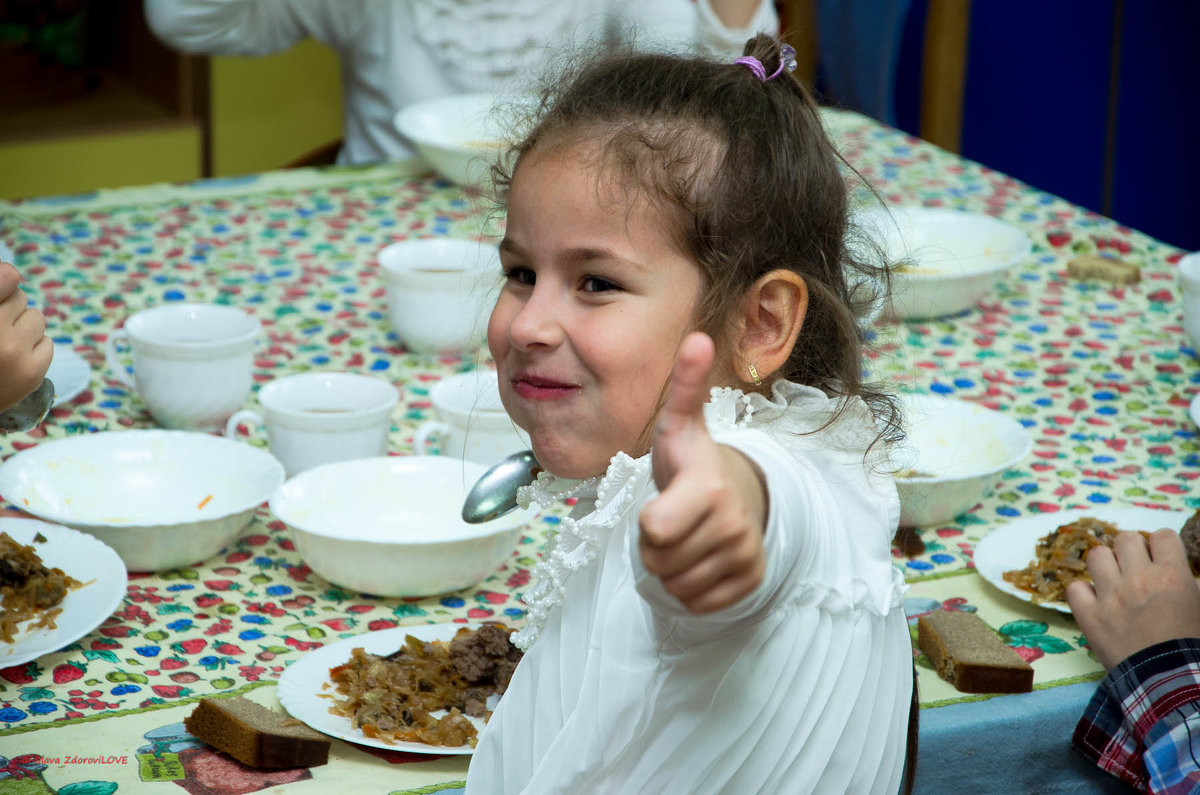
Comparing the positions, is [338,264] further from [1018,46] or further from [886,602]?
[1018,46]

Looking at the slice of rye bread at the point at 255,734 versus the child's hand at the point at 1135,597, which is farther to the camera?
the child's hand at the point at 1135,597

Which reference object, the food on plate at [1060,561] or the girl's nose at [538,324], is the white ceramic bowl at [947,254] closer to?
the food on plate at [1060,561]

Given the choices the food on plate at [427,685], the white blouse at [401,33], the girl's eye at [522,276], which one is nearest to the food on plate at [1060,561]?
the food on plate at [427,685]

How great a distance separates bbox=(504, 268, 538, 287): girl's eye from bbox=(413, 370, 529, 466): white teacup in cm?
40

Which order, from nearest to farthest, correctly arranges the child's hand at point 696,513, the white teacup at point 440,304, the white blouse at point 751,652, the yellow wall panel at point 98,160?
the child's hand at point 696,513, the white blouse at point 751,652, the white teacup at point 440,304, the yellow wall panel at point 98,160

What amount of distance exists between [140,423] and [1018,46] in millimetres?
3177

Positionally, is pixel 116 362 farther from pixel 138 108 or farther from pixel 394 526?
pixel 138 108

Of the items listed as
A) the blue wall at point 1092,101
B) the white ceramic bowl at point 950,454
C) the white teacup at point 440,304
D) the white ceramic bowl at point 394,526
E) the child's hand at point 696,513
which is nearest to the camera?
the child's hand at point 696,513

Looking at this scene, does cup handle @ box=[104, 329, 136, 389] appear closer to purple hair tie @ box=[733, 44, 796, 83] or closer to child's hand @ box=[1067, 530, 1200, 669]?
purple hair tie @ box=[733, 44, 796, 83]

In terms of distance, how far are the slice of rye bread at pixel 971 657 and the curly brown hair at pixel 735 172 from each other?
9.7 inches

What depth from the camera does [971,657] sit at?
979 mm

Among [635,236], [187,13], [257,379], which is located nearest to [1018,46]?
[187,13]

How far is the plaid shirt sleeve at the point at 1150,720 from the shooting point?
94 cm

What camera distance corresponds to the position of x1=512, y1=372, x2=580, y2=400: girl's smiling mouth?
76cm
